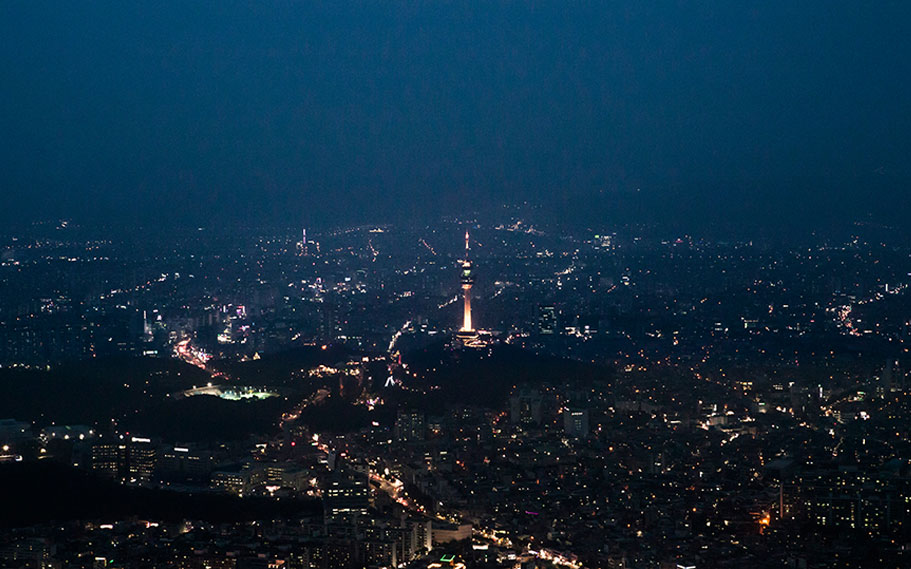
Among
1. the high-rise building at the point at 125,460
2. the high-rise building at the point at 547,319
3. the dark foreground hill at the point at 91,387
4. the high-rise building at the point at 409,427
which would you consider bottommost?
the high-rise building at the point at 125,460

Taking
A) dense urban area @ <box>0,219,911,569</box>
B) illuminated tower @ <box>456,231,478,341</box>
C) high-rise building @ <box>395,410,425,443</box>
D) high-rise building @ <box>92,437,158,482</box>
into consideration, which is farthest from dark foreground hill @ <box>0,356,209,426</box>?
illuminated tower @ <box>456,231,478,341</box>

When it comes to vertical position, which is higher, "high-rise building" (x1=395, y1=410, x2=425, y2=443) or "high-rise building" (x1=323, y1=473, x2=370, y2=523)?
"high-rise building" (x1=395, y1=410, x2=425, y2=443)

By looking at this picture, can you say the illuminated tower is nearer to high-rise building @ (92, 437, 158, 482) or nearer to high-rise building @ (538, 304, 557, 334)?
high-rise building @ (538, 304, 557, 334)

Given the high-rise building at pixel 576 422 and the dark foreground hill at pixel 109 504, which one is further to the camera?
the high-rise building at pixel 576 422

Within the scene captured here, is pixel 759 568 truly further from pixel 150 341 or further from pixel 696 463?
pixel 150 341

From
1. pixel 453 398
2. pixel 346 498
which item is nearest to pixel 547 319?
pixel 453 398

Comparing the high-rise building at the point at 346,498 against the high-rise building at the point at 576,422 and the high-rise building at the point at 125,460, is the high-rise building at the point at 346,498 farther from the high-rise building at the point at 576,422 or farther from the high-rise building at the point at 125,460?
the high-rise building at the point at 576,422

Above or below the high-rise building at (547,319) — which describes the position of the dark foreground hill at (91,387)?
below

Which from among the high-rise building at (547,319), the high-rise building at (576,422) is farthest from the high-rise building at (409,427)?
the high-rise building at (547,319)
